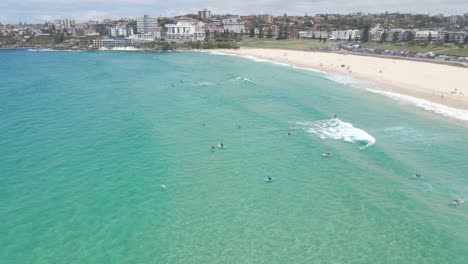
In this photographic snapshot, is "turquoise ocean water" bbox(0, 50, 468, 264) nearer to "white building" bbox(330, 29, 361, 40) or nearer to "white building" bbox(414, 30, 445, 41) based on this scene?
"white building" bbox(414, 30, 445, 41)

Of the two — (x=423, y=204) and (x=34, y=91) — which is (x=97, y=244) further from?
(x=34, y=91)

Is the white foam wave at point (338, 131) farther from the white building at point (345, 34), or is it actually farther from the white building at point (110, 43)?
the white building at point (110, 43)

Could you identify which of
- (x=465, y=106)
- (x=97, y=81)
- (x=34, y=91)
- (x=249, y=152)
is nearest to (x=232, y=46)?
(x=97, y=81)

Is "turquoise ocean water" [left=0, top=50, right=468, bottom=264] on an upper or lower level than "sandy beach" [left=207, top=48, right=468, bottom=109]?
lower

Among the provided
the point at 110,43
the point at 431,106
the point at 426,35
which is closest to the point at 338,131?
the point at 431,106

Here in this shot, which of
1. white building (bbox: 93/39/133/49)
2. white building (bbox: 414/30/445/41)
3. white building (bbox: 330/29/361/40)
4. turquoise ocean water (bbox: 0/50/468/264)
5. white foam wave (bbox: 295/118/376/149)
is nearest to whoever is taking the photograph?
turquoise ocean water (bbox: 0/50/468/264)

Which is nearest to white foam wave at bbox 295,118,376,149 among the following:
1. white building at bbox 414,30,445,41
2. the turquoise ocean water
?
the turquoise ocean water
